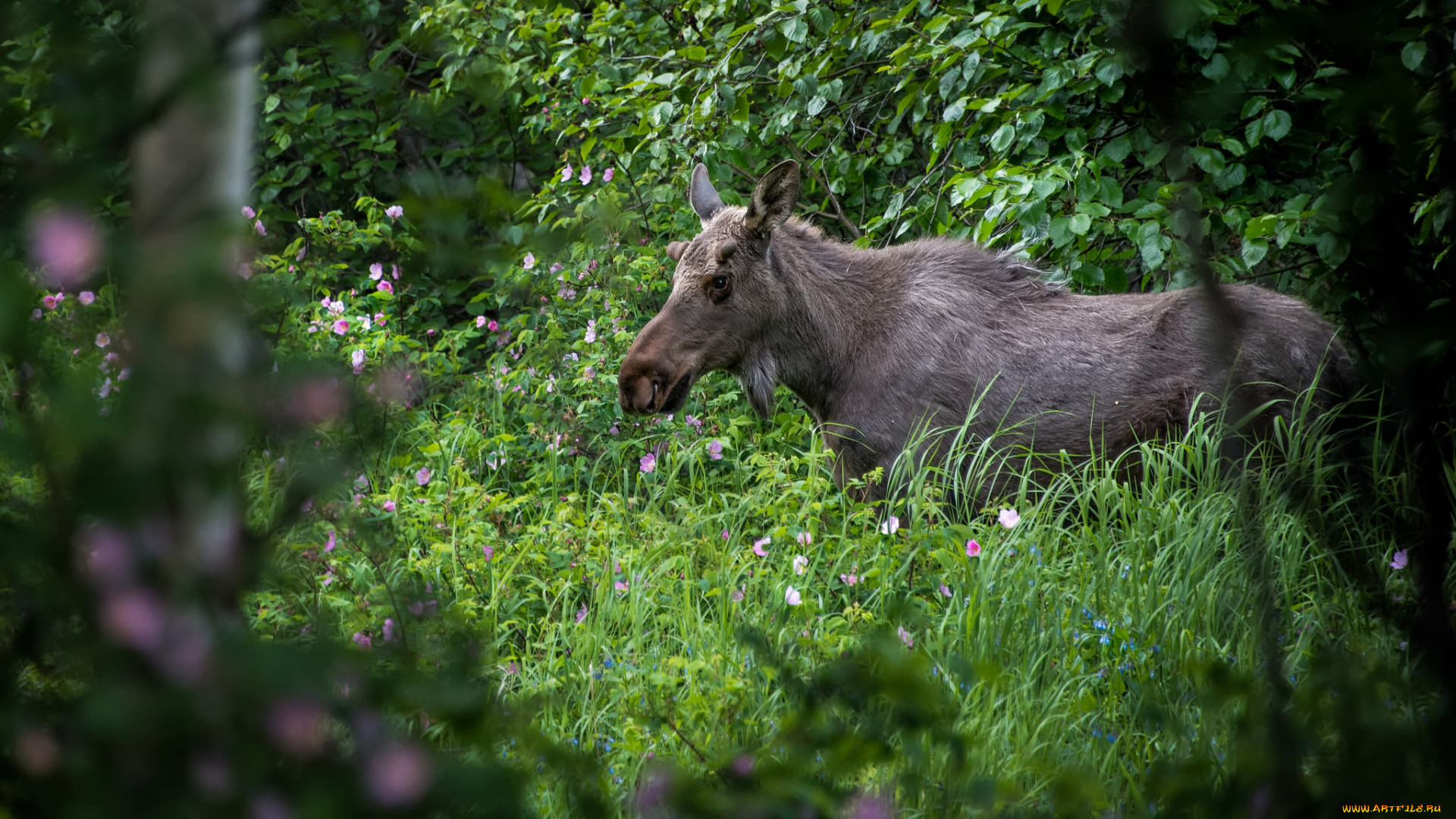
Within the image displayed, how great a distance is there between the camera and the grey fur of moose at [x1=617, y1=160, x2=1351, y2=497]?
4961 millimetres

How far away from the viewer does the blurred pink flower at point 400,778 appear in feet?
Answer: 3.32

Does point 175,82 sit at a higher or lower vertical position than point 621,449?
higher

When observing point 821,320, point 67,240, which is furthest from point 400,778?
point 821,320

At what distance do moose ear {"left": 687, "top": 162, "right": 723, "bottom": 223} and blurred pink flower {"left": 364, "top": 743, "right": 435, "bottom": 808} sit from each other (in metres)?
5.27

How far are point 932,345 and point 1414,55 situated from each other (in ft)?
7.39

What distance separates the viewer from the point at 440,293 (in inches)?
318

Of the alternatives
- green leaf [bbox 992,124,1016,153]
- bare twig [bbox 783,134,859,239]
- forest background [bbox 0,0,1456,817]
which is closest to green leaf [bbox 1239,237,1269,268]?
forest background [bbox 0,0,1456,817]

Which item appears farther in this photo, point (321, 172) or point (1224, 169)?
point (321, 172)

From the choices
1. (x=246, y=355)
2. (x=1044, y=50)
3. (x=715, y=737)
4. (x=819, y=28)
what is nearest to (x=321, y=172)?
(x=819, y=28)

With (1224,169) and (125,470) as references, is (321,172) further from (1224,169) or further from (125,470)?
(125,470)

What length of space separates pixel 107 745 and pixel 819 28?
5519mm

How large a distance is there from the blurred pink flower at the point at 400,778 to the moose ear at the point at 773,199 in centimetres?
465

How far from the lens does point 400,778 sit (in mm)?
1012

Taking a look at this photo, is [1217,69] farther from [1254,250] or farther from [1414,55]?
[1254,250]
